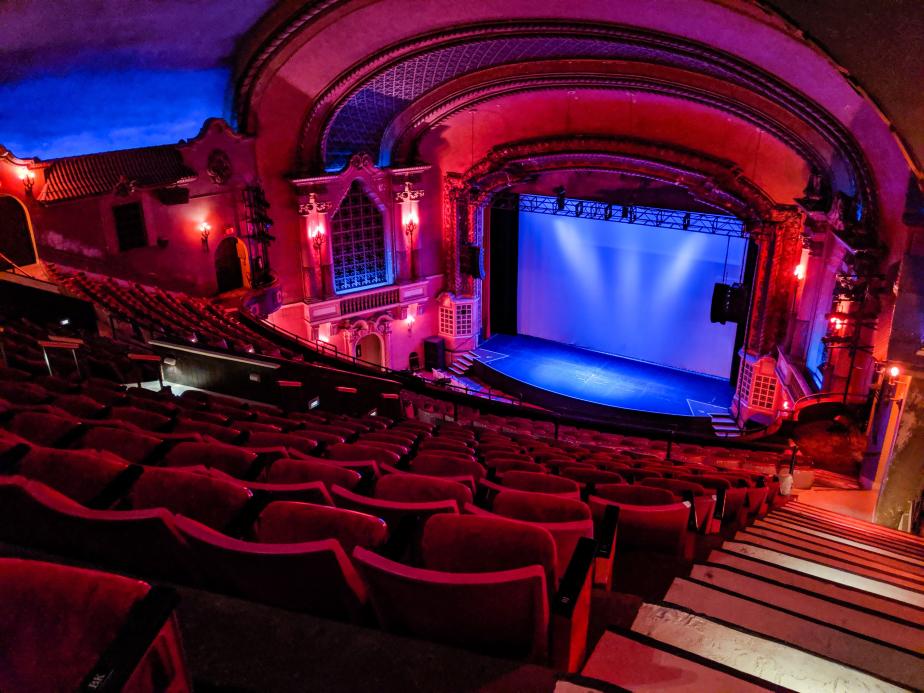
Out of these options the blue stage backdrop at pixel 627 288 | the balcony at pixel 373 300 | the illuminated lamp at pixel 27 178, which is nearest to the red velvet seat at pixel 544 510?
the illuminated lamp at pixel 27 178

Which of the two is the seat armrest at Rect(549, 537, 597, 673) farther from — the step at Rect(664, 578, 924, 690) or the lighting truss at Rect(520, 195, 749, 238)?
the lighting truss at Rect(520, 195, 749, 238)

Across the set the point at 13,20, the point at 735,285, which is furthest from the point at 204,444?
the point at 735,285

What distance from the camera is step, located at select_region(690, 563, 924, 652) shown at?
2.86 metres

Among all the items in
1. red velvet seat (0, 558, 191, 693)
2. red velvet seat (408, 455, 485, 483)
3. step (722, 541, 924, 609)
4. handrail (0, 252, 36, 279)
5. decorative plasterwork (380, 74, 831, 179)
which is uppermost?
decorative plasterwork (380, 74, 831, 179)

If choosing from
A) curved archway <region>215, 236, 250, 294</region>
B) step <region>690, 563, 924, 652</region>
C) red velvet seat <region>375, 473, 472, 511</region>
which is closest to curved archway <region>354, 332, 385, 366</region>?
curved archway <region>215, 236, 250, 294</region>

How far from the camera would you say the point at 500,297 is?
20875 mm

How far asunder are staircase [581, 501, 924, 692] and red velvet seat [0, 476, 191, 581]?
139 centimetres

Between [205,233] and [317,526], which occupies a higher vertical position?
[205,233]

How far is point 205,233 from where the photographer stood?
14281mm

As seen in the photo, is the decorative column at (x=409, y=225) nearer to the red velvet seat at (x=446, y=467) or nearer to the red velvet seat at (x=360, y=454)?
the red velvet seat at (x=360, y=454)

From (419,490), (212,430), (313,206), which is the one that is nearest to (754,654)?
(419,490)

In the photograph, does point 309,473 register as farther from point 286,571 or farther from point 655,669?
point 655,669

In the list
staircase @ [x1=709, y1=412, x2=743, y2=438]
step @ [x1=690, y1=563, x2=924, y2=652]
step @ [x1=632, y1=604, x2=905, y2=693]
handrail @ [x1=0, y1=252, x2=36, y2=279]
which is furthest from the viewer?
staircase @ [x1=709, y1=412, x2=743, y2=438]

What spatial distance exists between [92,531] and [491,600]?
137 centimetres
